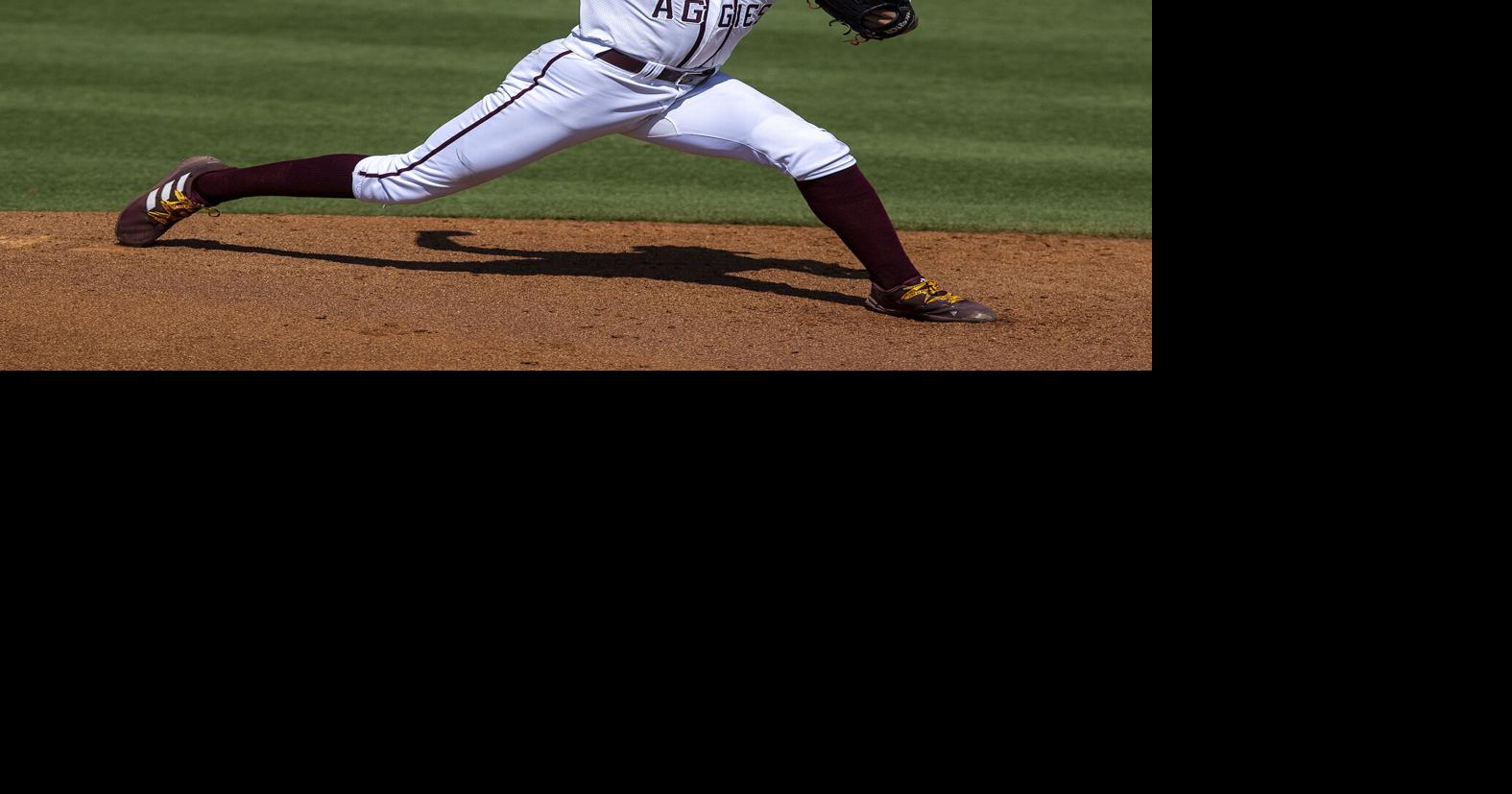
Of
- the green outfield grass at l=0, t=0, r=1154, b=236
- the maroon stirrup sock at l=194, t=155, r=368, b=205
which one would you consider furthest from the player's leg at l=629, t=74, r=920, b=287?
the green outfield grass at l=0, t=0, r=1154, b=236

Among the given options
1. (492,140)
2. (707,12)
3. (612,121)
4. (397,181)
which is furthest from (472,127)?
(707,12)

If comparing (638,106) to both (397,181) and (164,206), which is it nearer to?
(397,181)

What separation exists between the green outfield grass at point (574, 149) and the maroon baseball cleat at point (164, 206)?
107 centimetres

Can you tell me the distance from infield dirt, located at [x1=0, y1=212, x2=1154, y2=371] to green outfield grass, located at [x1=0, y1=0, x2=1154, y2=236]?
1.49 feet

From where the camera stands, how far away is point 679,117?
17.3 feet

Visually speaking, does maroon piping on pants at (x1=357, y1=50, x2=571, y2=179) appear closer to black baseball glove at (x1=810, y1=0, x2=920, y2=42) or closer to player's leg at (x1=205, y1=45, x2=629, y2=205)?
player's leg at (x1=205, y1=45, x2=629, y2=205)

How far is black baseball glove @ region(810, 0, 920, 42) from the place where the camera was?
5203mm

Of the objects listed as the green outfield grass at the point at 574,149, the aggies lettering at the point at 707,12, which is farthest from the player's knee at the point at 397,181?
the green outfield grass at the point at 574,149

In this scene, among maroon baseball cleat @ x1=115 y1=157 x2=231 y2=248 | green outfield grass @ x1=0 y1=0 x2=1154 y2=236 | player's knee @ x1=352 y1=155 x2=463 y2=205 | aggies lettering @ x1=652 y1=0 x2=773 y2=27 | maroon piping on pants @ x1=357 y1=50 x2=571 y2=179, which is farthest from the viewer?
green outfield grass @ x1=0 y1=0 x2=1154 y2=236

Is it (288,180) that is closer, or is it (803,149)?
(803,149)

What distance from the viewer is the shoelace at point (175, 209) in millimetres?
5879

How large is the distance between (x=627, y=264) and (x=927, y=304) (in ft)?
4.50

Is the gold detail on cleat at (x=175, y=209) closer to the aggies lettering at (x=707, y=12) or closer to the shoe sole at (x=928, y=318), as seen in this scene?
the aggies lettering at (x=707, y=12)

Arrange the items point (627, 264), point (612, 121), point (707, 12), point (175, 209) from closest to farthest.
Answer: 1. point (707, 12)
2. point (612, 121)
3. point (175, 209)
4. point (627, 264)
